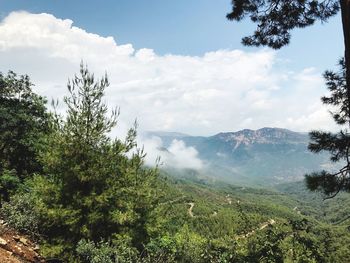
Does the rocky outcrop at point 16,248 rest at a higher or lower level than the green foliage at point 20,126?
lower

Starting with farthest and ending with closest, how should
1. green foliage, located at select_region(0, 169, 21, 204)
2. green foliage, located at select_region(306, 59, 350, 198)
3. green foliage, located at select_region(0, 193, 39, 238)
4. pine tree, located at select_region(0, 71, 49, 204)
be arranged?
1. pine tree, located at select_region(0, 71, 49, 204)
2. green foliage, located at select_region(0, 169, 21, 204)
3. green foliage, located at select_region(0, 193, 39, 238)
4. green foliage, located at select_region(306, 59, 350, 198)

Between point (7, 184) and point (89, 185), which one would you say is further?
point (7, 184)

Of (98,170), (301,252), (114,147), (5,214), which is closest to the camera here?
(301,252)

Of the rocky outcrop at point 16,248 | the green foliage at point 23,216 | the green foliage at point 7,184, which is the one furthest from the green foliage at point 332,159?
the green foliage at point 7,184

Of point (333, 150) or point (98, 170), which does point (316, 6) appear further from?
point (98, 170)

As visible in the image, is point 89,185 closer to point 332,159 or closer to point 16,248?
point 16,248

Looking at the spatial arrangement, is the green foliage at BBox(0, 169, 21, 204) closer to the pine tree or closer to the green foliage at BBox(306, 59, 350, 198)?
the pine tree

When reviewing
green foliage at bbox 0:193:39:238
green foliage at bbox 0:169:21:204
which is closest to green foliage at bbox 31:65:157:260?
green foliage at bbox 0:193:39:238

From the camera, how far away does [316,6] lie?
9242 millimetres

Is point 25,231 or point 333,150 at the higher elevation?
point 333,150

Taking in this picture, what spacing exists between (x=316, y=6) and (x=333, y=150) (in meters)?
3.75

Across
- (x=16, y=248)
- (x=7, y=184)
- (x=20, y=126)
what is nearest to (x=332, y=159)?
(x=16, y=248)

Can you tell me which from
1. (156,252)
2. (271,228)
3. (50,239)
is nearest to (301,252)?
(271,228)

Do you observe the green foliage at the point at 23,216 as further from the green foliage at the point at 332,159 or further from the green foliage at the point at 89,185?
the green foliage at the point at 332,159
